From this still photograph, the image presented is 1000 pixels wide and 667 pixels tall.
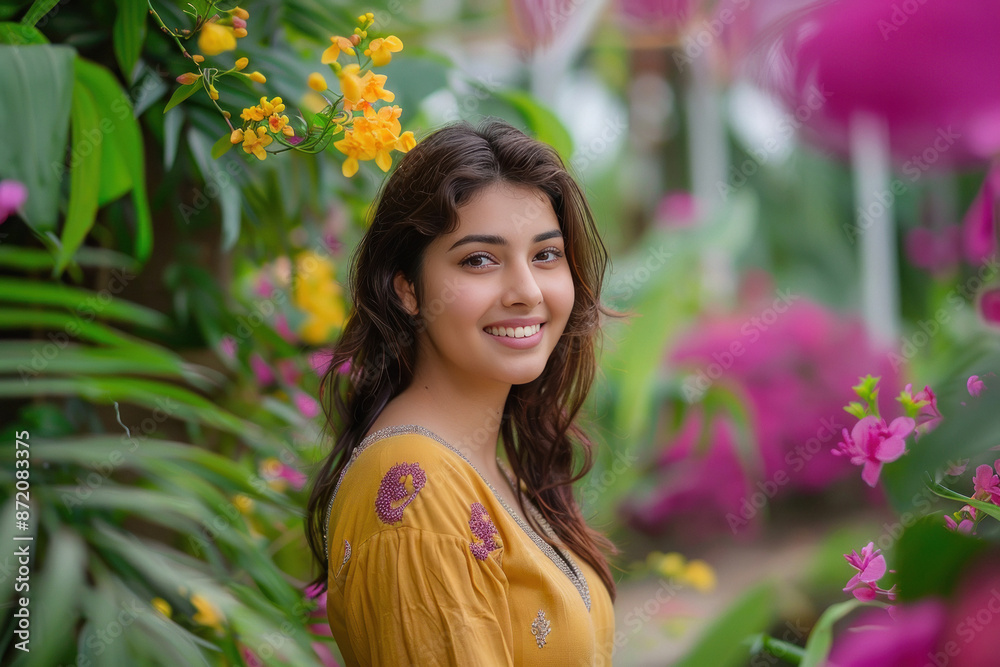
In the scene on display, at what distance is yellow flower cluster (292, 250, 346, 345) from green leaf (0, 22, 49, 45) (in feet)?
2.31

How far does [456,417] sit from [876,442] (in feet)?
1.47

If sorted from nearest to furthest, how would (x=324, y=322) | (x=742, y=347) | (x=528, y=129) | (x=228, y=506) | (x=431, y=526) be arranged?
(x=431, y=526) → (x=228, y=506) → (x=528, y=129) → (x=324, y=322) → (x=742, y=347)

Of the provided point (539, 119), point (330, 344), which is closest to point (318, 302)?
point (330, 344)

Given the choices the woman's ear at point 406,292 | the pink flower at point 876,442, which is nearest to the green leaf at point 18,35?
the woman's ear at point 406,292

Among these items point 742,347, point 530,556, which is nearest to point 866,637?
point 530,556

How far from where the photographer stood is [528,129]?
55.4 inches

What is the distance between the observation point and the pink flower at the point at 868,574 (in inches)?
31.3

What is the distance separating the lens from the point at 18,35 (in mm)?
866

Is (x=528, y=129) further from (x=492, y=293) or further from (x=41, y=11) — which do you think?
(x=41, y=11)

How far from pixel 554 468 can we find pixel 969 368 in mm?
596

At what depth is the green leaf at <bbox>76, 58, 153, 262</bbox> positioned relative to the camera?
924mm

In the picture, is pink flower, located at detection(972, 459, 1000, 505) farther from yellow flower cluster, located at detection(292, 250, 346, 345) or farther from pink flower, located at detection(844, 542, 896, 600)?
yellow flower cluster, located at detection(292, 250, 346, 345)

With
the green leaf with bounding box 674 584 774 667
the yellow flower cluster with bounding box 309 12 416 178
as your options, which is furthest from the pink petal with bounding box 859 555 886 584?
the yellow flower cluster with bounding box 309 12 416 178

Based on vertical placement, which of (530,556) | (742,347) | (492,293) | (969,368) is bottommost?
(742,347)
